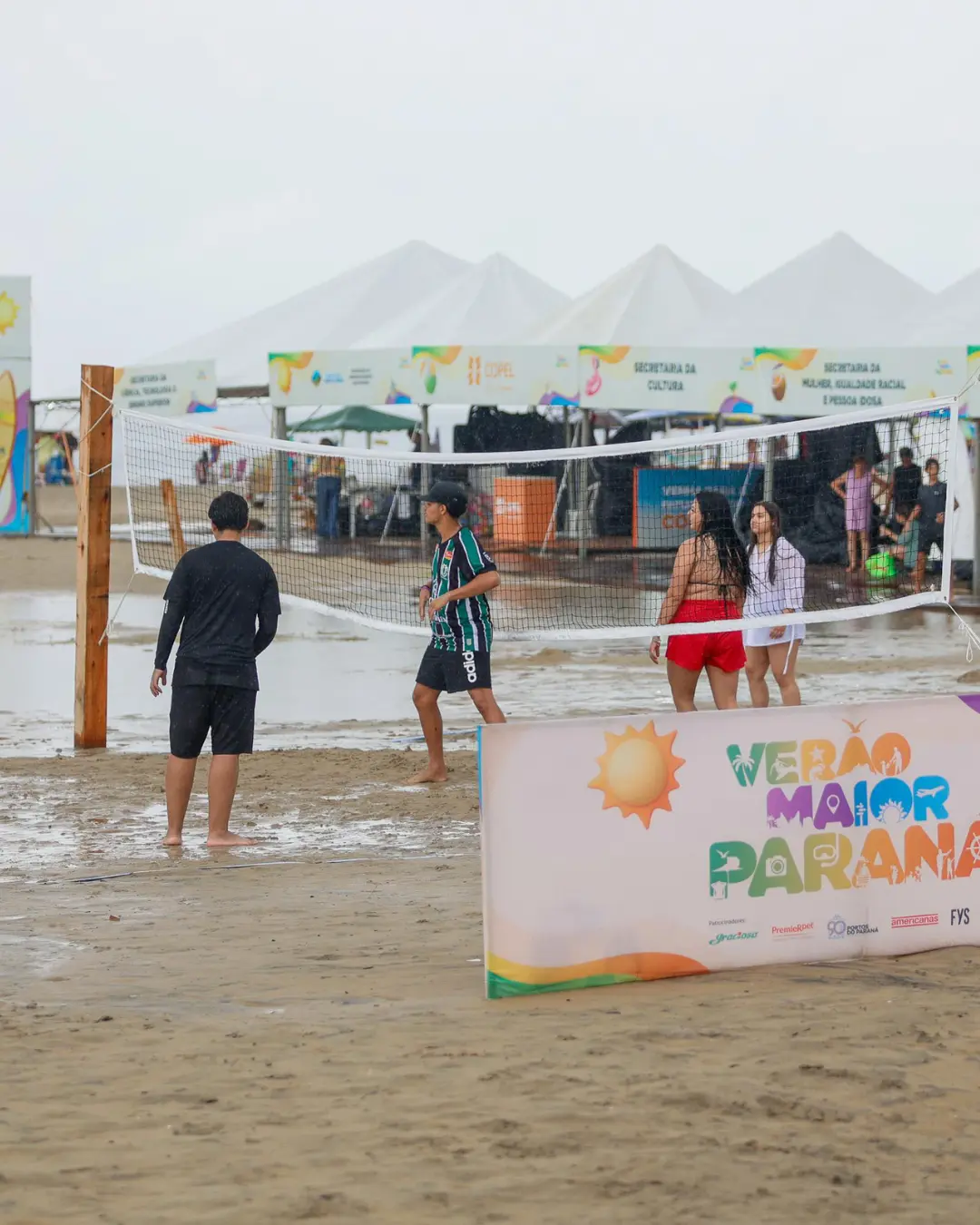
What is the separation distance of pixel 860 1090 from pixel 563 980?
1.18 metres

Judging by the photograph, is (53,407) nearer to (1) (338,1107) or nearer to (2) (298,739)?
(2) (298,739)

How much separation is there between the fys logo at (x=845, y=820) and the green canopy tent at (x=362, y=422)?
30935 millimetres

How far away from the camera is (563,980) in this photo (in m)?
5.36

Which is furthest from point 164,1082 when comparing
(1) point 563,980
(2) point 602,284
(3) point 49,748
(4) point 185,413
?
(4) point 185,413

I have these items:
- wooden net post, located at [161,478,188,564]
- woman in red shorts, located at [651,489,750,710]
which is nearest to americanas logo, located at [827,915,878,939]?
woman in red shorts, located at [651,489,750,710]

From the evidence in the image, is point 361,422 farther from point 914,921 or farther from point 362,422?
point 914,921

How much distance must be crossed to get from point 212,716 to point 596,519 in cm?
2323

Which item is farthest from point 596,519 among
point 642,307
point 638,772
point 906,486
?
point 638,772

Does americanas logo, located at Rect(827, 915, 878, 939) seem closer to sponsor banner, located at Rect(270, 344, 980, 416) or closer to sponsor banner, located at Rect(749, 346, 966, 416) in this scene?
sponsor banner, located at Rect(749, 346, 966, 416)

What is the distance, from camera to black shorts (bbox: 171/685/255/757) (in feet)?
25.8

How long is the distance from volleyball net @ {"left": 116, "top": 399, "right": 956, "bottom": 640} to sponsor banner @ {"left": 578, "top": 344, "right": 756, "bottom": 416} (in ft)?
3.22

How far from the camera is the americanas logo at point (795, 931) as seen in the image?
562 cm

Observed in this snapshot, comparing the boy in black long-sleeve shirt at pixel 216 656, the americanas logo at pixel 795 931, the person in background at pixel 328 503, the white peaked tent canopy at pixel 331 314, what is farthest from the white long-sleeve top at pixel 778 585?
the white peaked tent canopy at pixel 331 314

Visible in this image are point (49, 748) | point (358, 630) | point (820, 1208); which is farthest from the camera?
point (358, 630)
